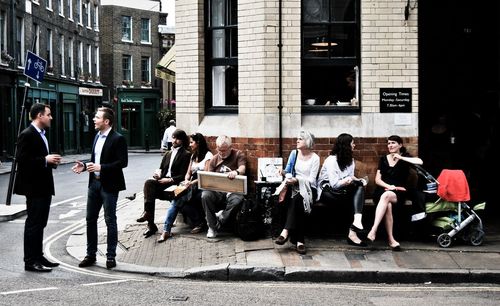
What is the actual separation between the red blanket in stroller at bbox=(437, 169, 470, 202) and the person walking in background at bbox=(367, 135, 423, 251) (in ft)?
1.44

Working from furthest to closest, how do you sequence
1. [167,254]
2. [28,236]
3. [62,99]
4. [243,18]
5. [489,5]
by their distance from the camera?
1. [62,99]
2. [489,5]
3. [243,18]
4. [167,254]
5. [28,236]

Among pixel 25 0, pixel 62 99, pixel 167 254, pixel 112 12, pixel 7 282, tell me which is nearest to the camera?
pixel 7 282

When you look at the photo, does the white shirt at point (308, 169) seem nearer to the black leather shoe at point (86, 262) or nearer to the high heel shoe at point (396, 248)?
the high heel shoe at point (396, 248)

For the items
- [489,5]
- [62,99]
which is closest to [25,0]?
[62,99]

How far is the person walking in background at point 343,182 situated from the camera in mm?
10078

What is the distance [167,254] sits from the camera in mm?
9883

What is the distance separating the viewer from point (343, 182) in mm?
10102

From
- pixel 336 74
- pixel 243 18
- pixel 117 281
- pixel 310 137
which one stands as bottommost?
pixel 117 281

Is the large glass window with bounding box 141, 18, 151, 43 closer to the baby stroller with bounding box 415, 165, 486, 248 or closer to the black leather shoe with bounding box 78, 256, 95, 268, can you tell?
the baby stroller with bounding box 415, 165, 486, 248

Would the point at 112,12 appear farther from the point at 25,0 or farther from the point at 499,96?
the point at 499,96

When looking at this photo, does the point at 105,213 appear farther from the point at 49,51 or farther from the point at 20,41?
the point at 49,51

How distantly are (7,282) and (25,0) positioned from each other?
32.0m

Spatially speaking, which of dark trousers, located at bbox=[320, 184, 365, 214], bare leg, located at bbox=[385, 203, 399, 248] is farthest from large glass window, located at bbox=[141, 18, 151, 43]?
bare leg, located at bbox=[385, 203, 399, 248]

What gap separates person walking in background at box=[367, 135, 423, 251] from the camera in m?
9.99
